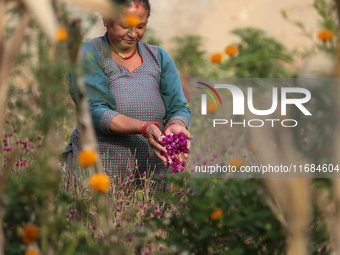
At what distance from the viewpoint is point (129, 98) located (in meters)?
2.54

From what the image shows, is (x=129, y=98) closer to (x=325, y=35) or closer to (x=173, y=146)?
(x=173, y=146)

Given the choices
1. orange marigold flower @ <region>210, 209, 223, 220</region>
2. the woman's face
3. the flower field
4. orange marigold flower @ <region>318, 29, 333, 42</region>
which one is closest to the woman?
the woman's face

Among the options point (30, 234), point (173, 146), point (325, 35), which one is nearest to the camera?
point (30, 234)

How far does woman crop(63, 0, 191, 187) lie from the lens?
2.37 metres

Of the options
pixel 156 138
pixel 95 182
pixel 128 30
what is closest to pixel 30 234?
pixel 95 182

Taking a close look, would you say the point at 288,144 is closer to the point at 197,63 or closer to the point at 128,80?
the point at 128,80

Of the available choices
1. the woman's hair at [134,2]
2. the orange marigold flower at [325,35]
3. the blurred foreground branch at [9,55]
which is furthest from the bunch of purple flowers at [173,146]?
the blurred foreground branch at [9,55]

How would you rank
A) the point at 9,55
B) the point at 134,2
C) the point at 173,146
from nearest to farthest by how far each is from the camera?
the point at 9,55
the point at 173,146
the point at 134,2

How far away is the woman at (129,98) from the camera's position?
7.78ft

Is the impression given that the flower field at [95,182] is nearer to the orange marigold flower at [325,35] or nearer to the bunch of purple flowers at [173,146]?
the orange marigold flower at [325,35]

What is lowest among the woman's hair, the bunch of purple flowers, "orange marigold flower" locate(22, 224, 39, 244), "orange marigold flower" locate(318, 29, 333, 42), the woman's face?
"orange marigold flower" locate(22, 224, 39, 244)

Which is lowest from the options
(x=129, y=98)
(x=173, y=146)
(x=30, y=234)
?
(x=30, y=234)

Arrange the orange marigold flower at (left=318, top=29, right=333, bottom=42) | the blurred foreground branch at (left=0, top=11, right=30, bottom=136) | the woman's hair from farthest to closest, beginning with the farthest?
1. the woman's hair
2. the orange marigold flower at (left=318, top=29, right=333, bottom=42)
3. the blurred foreground branch at (left=0, top=11, right=30, bottom=136)

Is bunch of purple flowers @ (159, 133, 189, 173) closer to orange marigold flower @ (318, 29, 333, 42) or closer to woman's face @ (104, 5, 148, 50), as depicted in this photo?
woman's face @ (104, 5, 148, 50)
